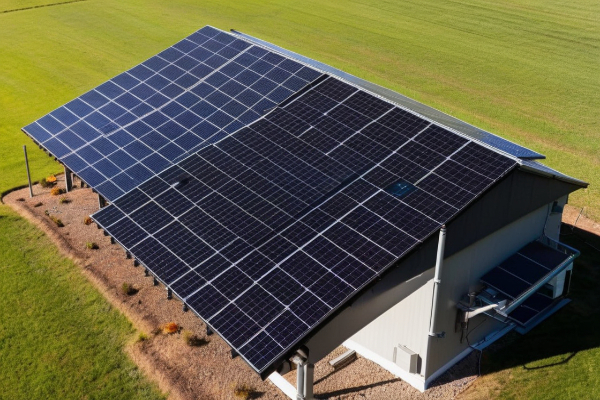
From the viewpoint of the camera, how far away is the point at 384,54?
6069 cm

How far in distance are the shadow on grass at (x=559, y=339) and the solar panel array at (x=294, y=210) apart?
7.07m

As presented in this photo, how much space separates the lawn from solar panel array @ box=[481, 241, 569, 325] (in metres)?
12.5

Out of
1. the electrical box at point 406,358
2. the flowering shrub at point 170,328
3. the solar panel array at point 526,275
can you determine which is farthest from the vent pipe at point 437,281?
the flowering shrub at point 170,328

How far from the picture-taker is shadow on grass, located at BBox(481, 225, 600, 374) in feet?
78.2

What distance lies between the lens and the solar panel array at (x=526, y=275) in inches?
883

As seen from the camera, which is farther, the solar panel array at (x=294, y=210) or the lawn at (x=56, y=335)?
the lawn at (x=56, y=335)

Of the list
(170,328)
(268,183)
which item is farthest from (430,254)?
(170,328)

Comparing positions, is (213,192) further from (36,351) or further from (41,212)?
(41,212)

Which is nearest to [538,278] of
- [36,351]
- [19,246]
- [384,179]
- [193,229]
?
[384,179]

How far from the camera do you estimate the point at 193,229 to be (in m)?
21.7

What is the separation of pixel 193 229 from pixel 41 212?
1610 cm

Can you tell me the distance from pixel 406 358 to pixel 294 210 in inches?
251

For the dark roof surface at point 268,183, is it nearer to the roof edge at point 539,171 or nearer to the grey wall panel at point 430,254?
the roof edge at point 539,171

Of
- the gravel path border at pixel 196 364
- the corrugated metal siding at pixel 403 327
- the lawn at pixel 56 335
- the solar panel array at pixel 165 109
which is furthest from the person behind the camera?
the solar panel array at pixel 165 109
